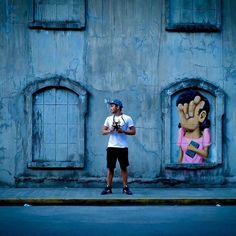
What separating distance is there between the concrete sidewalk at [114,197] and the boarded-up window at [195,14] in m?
3.88

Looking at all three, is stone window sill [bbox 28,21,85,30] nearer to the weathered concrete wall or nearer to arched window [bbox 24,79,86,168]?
the weathered concrete wall

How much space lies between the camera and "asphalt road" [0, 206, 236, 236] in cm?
725

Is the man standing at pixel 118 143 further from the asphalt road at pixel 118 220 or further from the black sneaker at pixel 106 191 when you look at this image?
the asphalt road at pixel 118 220

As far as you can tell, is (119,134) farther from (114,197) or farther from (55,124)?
(55,124)

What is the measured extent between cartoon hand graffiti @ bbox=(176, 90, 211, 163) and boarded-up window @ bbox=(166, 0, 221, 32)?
5.20 feet

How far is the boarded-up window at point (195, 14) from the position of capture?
39.2 ft

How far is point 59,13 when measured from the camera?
11.9 metres

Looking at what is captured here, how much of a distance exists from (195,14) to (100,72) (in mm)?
2664

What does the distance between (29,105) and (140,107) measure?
2.60 meters

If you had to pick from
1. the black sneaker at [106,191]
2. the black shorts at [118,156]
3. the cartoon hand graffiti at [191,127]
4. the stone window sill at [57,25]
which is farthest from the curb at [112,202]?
the stone window sill at [57,25]

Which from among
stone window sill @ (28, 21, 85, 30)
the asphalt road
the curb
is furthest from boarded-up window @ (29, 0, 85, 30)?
the asphalt road

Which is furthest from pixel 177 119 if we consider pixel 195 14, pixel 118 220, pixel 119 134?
pixel 118 220

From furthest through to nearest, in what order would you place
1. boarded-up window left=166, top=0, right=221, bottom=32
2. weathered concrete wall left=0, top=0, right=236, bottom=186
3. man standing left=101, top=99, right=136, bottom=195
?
boarded-up window left=166, top=0, right=221, bottom=32 < weathered concrete wall left=0, top=0, right=236, bottom=186 < man standing left=101, top=99, right=136, bottom=195

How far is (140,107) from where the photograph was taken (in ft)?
39.0
